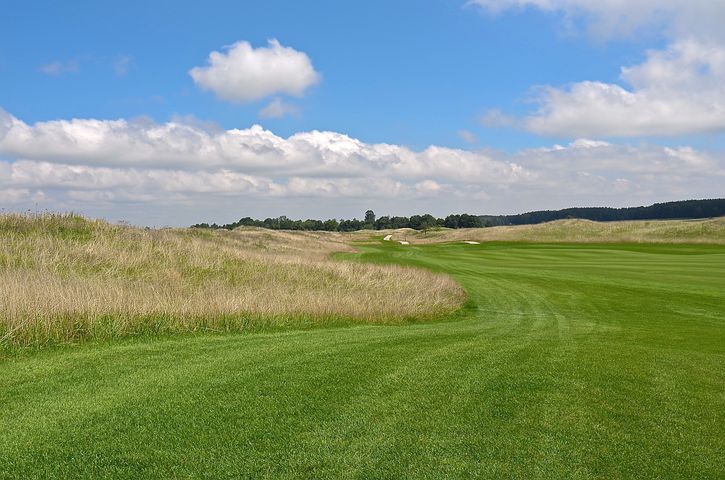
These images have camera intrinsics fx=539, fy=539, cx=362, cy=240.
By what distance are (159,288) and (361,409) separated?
34.2 feet

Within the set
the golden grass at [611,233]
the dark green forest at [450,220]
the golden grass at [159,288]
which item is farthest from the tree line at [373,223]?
the golden grass at [159,288]

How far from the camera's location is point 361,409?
18.9ft

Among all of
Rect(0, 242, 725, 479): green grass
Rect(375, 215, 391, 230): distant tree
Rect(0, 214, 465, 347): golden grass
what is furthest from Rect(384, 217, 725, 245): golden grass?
Rect(375, 215, 391, 230): distant tree

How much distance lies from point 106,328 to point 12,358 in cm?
209

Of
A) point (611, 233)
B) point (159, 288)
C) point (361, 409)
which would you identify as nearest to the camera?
point (361, 409)

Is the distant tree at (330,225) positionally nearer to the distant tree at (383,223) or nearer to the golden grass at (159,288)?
the distant tree at (383,223)

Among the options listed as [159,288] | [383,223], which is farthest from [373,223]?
[159,288]

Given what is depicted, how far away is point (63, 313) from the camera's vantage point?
9781 mm

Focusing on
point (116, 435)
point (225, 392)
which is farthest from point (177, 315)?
point (116, 435)

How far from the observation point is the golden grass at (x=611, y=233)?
68.2 m

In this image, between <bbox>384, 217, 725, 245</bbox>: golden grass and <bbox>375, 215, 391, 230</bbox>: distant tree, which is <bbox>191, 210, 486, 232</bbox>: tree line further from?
<bbox>384, 217, 725, 245</bbox>: golden grass

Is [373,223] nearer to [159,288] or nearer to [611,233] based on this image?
[611,233]

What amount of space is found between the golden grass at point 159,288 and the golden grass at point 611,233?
2265 inches

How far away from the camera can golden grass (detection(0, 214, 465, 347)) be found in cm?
1002
